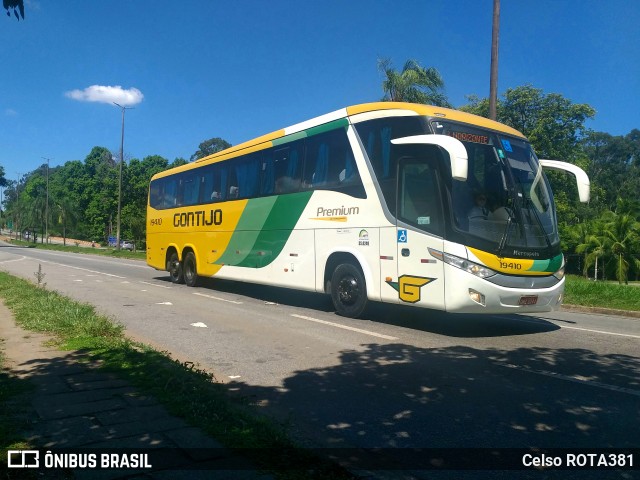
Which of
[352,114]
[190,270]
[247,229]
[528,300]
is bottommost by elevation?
[190,270]

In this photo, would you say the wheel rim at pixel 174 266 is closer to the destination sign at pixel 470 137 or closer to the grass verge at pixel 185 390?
the grass verge at pixel 185 390

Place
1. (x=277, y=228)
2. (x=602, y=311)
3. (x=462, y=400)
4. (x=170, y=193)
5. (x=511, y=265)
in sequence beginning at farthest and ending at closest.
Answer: (x=170, y=193) → (x=602, y=311) → (x=277, y=228) → (x=511, y=265) → (x=462, y=400)

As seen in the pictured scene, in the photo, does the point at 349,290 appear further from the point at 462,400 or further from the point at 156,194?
the point at 156,194

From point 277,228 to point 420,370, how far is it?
21.9 feet

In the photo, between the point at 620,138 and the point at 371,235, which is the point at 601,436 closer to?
the point at 371,235

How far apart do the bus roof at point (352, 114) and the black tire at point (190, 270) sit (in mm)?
3654

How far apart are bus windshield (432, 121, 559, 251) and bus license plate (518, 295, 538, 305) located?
0.79 metres

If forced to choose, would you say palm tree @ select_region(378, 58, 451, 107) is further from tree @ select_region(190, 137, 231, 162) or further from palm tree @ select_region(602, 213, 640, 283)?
tree @ select_region(190, 137, 231, 162)

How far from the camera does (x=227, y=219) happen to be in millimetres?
14305

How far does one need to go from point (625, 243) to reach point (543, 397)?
2599cm

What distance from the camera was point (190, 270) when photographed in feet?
55.1

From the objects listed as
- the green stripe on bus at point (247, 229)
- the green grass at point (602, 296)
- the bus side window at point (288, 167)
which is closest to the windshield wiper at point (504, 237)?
the bus side window at point (288, 167)

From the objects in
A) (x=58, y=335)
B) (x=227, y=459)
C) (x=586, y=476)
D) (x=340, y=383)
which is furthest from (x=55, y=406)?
(x=586, y=476)

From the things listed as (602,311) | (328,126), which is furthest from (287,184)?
(602,311)
